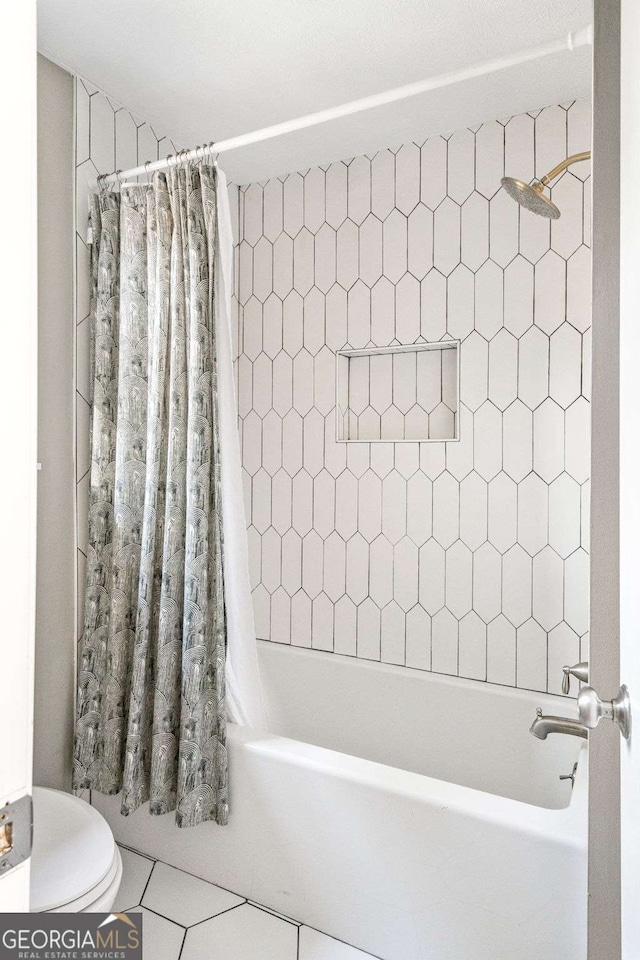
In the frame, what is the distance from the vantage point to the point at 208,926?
1.77 meters

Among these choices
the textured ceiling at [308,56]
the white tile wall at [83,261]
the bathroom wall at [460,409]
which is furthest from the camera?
the bathroom wall at [460,409]

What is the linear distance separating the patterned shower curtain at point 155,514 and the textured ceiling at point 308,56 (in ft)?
1.34

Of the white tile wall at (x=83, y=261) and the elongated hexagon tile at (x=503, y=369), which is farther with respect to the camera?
the elongated hexagon tile at (x=503, y=369)

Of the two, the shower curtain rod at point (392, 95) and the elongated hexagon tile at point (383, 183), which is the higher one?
the elongated hexagon tile at point (383, 183)

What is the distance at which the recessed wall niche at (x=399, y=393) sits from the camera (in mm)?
2529

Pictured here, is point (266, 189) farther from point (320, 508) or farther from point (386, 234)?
point (320, 508)

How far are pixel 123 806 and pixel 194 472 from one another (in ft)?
3.25

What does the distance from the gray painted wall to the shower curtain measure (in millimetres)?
98

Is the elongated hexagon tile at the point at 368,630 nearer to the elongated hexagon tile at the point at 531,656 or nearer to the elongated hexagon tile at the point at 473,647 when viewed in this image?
the elongated hexagon tile at the point at 473,647

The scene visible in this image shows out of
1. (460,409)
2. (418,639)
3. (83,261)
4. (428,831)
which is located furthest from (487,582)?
(83,261)

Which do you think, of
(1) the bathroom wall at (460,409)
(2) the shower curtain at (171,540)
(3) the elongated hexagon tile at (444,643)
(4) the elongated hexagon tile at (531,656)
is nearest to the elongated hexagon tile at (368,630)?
(1) the bathroom wall at (460,409)

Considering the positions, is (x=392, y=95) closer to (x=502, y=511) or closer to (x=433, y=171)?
(x=433, y=171)

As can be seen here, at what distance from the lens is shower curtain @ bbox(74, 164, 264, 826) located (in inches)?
72.3

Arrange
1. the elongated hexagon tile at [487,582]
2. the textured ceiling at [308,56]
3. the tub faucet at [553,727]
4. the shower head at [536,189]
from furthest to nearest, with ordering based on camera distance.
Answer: the elongated hexagon tile at [487,582] → the textured ceiling at [308,56] → the shower head at [536,189] → the tub faucet at [553,727]
